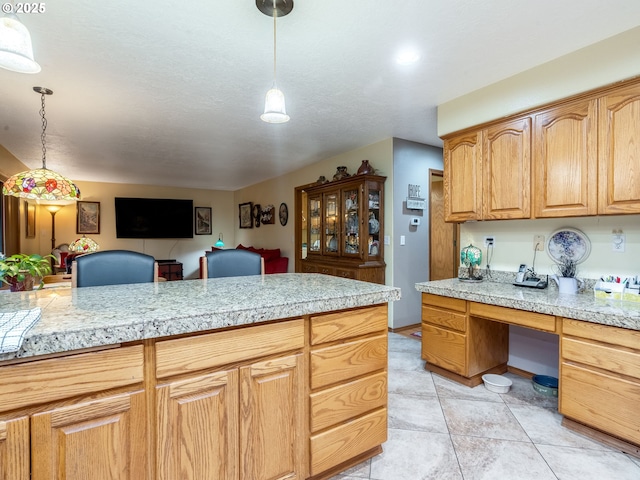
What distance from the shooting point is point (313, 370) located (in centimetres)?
144

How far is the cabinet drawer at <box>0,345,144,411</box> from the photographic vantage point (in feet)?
2.96

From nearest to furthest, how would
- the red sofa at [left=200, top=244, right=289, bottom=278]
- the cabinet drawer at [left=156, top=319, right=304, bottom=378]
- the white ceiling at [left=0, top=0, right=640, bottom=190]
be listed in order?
the cabinet drawer at [left=156, top=319, right=304, bottom=378] → the white ceiling at [left=0, top=0, right=640, bottom=190] → the red sofa at [left=200, top=244, right=289, bottom=278]

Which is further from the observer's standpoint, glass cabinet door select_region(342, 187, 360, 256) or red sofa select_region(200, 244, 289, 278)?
red sofa select_region(200, 244, 289, 278)

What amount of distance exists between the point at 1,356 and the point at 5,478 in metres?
0.36

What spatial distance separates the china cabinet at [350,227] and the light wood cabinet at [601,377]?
7.26 ft

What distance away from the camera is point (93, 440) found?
1014 mm

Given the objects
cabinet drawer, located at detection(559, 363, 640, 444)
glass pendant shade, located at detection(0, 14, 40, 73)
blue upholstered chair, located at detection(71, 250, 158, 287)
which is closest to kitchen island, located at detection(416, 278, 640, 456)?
cabinet drawer, located at detection(559, 363, 640, 444)

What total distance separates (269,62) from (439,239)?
322cm

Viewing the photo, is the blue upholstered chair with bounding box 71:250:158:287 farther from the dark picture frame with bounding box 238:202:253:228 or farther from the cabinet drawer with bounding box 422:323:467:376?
the dark picture frame with bounding box 238:202:253:228

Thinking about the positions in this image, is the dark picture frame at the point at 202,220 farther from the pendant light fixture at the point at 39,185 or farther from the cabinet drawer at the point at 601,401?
the cabinet drawer at the point at 601,401

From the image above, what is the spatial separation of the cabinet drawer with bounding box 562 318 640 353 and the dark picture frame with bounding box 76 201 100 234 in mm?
8181

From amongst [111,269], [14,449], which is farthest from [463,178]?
[14,449]

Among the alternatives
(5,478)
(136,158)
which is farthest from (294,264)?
(5,478)

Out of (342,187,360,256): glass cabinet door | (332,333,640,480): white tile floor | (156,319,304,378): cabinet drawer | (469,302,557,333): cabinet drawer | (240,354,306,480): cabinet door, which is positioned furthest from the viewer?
(342,187,360,256): glass cabinet door
